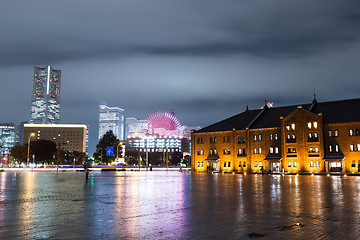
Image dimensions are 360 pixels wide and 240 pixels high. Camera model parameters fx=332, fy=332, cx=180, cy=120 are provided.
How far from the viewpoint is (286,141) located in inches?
2822

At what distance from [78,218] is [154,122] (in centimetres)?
14131

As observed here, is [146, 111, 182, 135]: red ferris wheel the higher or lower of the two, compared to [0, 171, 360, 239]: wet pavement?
higher

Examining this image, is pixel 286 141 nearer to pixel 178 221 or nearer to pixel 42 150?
pixel 178 221

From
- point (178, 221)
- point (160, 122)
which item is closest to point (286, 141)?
point (178, 221)

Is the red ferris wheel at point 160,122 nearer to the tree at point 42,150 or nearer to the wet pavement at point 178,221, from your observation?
the tree at point 42,150

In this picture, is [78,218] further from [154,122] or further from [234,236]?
[154,122]

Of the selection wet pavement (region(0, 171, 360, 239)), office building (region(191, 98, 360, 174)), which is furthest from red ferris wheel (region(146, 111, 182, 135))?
wet pavement (region(0, 171, 360, 239))

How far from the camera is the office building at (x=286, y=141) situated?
6512 cm

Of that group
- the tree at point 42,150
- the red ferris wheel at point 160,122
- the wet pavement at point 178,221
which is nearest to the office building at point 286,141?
the tree at point 42,150

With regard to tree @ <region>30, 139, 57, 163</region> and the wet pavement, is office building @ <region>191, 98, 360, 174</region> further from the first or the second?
the wet pavement

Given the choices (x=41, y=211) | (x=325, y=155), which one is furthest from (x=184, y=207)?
(x=325, y=155)

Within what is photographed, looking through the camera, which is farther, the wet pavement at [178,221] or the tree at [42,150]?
the tree at [42,150]

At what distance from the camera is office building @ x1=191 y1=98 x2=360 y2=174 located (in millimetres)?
65125

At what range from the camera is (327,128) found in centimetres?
6800
